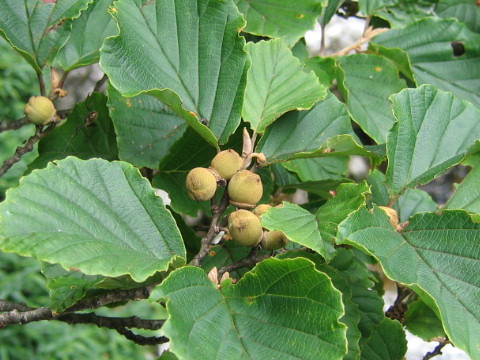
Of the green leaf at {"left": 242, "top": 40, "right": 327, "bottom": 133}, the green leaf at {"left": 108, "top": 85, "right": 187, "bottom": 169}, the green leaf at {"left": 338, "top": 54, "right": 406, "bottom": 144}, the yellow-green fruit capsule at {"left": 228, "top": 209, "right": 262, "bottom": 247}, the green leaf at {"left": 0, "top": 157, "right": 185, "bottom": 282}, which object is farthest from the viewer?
the green leaf at {"left": 338, "top": 54, "right": 406, "bottom": 144}

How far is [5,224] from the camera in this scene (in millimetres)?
535

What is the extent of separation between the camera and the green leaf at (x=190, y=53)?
714 mm

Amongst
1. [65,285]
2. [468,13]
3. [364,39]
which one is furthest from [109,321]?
[468,13]

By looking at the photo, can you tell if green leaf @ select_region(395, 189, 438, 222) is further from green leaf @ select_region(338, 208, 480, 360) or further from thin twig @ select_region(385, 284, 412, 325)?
green leaf @ select_region(338, 208, 480, 360)

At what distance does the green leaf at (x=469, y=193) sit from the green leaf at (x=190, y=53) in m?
0.28

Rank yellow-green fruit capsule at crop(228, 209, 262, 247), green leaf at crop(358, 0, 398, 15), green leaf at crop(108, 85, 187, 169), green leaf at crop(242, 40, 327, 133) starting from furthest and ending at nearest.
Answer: green leaf at crop(358, 0, 398, 15), green leaf at crop(108, 85, 187, 169), green leaf at crop(242, 40, 327, 133), yellow-green fruit capsule at crop(228, 209, 262, 247)

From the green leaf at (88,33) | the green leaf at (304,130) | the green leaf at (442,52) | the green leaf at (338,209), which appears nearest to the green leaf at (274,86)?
the green leaf at (304,130)

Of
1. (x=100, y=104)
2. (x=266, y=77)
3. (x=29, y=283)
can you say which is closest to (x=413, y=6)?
(x=266, y=77)

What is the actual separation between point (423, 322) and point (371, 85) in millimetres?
384

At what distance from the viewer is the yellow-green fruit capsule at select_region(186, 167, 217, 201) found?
66cm

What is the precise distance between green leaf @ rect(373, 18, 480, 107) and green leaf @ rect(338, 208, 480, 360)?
0.47 m

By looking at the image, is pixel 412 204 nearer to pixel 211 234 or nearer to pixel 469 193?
pixel 469 193

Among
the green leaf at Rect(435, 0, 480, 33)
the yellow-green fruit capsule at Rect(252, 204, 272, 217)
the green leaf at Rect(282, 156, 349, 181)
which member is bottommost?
the green leaf at Rect(282, 156, 349, 181)

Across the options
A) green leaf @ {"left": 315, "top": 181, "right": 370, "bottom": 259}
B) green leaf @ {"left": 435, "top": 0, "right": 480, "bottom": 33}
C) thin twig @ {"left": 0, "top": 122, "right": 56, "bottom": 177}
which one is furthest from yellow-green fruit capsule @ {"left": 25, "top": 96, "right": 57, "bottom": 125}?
green leaf @ {"left": 435, "top": 0, "right": 480, "bottom": 33}
